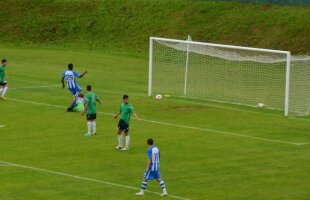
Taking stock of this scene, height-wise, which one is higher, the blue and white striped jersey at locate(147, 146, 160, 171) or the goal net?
the goal net

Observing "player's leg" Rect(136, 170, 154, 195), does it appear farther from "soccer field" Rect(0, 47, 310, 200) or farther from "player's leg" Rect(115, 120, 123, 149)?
"player's leg" Rect(115, 120, 123, 149)

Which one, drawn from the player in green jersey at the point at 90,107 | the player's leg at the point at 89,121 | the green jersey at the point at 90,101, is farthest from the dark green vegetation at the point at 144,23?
the green jersey at the point at 90,101

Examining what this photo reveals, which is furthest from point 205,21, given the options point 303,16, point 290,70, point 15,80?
point 290,70

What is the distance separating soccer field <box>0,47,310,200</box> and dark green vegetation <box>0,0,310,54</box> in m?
21.5

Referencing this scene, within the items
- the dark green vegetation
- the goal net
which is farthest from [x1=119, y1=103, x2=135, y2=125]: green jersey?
the dark green vegetation

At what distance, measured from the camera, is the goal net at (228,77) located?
169ft

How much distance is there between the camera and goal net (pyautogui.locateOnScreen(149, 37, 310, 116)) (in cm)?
5141

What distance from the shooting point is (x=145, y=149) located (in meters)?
Result: 39.4

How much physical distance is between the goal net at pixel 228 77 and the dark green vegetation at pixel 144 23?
54.8 feet

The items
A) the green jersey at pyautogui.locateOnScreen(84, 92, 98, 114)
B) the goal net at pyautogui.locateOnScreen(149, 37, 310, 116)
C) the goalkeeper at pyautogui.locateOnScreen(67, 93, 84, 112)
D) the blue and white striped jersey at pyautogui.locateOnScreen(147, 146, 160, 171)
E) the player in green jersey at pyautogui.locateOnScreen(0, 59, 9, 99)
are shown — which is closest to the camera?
the blue and white striped jersey at pyautogui.locateOnScreen(147, 146, 160, 171)

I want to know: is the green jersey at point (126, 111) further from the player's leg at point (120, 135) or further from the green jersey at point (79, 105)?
the green jersey at point (79, 105)

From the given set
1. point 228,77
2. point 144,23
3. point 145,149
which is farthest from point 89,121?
point 144,23

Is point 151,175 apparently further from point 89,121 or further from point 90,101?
point 89,121

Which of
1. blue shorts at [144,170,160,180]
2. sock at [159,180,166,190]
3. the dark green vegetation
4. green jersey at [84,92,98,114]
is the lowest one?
sock at [159,180,166,190]
